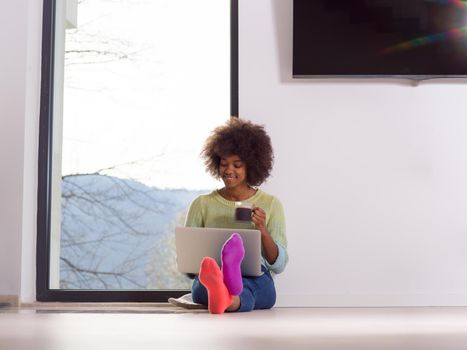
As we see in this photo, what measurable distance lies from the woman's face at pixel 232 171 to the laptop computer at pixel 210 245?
40 centimetres

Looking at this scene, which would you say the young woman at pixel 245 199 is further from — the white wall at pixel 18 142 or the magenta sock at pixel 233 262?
the white wall at pixel 18 142

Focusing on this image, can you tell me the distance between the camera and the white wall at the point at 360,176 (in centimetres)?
422

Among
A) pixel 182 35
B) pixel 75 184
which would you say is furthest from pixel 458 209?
pixel 75 184

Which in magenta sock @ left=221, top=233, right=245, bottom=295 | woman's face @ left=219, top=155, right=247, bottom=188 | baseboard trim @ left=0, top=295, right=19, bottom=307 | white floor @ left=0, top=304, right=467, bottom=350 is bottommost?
baseboard trim @ left=0, top=295, right=19, bottom=307

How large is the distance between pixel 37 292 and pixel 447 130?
2.22 metres

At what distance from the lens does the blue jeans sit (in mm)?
3576

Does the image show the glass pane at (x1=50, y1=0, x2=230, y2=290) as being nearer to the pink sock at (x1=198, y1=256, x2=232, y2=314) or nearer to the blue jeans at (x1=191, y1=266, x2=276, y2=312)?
the blue jeans at (x1=191, y1=266, x2=276, y2=312)

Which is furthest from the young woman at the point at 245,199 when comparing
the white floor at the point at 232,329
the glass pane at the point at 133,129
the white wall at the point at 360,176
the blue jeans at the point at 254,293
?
the glass pane at the point at 133,129

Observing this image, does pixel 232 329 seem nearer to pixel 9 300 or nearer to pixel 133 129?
pixel 9 300

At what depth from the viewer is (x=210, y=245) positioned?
11.7 ft

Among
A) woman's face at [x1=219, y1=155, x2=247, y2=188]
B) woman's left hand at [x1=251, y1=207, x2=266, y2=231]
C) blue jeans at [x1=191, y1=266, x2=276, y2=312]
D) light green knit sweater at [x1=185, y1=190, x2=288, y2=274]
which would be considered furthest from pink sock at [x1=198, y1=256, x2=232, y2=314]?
woman's face at [x1=219, y1=155, x2=247, y2=188]

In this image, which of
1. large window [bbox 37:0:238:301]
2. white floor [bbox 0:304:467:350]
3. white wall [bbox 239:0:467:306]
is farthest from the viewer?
large window [bbox 37:0:238:301]

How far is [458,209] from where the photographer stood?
427 centimetres

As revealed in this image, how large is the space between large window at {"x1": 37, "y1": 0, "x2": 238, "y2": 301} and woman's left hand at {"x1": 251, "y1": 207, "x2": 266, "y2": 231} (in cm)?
74
